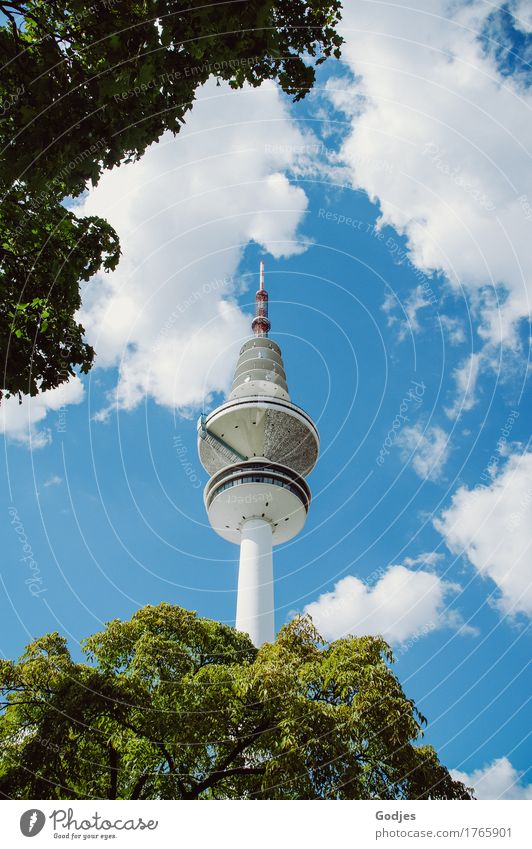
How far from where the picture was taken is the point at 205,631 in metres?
18.3

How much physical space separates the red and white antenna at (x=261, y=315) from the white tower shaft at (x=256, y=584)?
2169 centimetres

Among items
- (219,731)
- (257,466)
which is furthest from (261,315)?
(219,731)

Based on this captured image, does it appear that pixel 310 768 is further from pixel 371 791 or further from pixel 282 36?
pixel 282 36

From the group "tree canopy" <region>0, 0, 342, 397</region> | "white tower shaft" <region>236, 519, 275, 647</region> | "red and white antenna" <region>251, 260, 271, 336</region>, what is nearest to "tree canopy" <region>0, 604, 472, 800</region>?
"tree canopy" <region>0, 0, 342, 397</region>

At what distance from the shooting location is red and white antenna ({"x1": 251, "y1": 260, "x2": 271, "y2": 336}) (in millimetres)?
63750

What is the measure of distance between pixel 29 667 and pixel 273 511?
3638 cm

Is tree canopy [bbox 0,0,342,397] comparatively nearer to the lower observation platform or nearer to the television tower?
the television tower

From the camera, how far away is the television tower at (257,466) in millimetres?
50188

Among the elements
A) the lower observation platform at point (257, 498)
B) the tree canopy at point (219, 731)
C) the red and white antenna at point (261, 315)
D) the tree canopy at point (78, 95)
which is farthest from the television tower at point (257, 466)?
the tree canopy at point (78, 95)

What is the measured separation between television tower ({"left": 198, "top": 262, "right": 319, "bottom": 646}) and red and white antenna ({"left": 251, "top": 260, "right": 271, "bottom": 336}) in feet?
28.3

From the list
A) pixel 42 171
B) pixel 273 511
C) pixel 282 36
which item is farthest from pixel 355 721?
pixel 273 511
